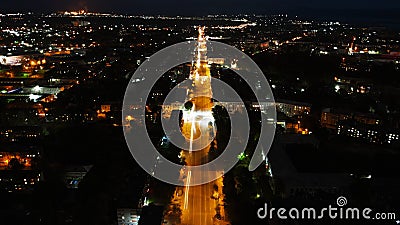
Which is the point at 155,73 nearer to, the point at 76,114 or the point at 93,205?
the point at 76,114

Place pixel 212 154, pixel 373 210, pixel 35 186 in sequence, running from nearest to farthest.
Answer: pixel 373 210
pixel 35 186
pixel 212 154

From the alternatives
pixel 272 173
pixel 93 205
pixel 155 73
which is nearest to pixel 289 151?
pixel 272 173

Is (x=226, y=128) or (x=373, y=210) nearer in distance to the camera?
(x=373, y=210)
